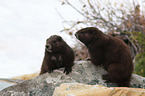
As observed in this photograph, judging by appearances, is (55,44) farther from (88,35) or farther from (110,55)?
(110,55)

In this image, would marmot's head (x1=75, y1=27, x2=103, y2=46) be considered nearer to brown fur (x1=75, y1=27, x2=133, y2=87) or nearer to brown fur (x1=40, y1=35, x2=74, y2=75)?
brown fur (x1=75, y1=27, x2=133, y2=87)

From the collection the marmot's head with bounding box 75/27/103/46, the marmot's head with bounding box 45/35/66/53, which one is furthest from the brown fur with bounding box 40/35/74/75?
the marmot's head with bounding box 75/27/103/46

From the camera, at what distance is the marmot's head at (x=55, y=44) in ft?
8.76

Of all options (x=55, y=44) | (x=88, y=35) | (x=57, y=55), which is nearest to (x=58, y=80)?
(x=57, y=55)

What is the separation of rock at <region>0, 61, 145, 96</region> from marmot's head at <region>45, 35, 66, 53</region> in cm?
37

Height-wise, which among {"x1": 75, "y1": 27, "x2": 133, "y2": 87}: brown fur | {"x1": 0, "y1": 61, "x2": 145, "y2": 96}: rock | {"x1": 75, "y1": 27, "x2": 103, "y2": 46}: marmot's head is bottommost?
{"x1": 0, "y1": 61, "x2": 145, "y2": 96}: rock

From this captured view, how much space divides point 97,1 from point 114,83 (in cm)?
286

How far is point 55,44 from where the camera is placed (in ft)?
8.94

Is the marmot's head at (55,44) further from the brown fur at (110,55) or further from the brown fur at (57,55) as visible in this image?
the brown fur at (110,55)

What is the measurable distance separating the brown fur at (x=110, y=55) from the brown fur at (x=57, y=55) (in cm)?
36

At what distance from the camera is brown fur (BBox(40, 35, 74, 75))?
272cm

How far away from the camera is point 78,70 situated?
2865 millimetres

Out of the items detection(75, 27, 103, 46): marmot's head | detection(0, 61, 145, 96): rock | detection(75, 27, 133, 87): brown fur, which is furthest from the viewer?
detection(75, 27, 103, 46): marmot's head

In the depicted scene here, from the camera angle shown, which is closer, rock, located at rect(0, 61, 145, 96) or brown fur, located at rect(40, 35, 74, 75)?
rock, located at rect(0, 61, 145, 96)
